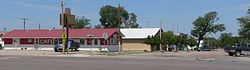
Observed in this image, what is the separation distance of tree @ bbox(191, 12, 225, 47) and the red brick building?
50.2 meters

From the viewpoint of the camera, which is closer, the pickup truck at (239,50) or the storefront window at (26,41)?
the pickup truck at (239,50)

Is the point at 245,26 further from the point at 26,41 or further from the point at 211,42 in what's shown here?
the point at 211,42

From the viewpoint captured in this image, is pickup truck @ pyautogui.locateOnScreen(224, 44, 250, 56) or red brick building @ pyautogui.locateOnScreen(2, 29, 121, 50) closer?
pickup truck @ pyautogui.locateOnScreen(224, 44, 250, 56)

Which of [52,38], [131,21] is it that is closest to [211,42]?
[131,21]

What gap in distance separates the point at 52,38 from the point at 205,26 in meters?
55.4

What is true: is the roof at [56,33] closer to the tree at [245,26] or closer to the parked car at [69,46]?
the parked car at [69,46]

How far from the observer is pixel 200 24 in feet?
405

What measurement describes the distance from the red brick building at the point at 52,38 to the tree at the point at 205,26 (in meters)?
50.2

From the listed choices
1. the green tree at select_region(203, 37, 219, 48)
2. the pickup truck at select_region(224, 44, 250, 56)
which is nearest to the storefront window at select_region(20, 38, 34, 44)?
the pickup truck at select_region(224, 44, 250, 56)

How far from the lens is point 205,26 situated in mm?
124375

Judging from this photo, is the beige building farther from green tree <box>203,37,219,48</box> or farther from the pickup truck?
green tree <box>203,37,219,48</box>

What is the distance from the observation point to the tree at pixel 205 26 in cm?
12381

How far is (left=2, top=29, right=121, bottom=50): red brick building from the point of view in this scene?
75106 mm

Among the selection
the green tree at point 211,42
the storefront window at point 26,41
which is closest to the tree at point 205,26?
the green tree at point 211,42
